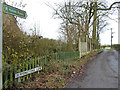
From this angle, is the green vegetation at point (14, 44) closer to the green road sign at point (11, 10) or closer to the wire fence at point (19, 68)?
the wire fence at point (19, 68)

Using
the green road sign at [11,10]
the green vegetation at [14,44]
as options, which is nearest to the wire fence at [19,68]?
the green vegetation at [14,44]

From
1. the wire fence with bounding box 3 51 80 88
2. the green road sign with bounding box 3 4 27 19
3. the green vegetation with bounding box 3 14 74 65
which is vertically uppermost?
the green road sign with bounding box 3 4 27 19

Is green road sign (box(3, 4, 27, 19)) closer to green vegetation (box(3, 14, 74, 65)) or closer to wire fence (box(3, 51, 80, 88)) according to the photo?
green vegetation (box(3, 14, 74, 65))

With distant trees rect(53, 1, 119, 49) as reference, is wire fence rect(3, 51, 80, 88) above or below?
below

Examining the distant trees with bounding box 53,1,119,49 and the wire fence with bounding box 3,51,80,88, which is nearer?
the wire fence with bounding box 3,51,80,88

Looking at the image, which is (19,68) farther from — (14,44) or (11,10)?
(11,10)

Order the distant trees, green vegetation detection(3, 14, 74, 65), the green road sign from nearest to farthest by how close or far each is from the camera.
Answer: the green road sign < green vegetation detection(3, 14, 74, 65) < the distant trees

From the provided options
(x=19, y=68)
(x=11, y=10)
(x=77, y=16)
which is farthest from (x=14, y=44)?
(x=77, y=16)

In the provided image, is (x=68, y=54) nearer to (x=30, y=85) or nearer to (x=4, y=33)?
(x=30, y=85)

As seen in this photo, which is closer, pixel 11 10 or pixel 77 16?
pixel 11 10

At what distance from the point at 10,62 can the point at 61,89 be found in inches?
75.7

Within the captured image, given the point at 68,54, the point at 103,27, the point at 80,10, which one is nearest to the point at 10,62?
the point at 68,54

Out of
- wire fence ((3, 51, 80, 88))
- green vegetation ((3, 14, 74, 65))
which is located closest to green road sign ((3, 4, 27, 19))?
green vegetation ((3, 14, 74, 65))

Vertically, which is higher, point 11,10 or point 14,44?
point 11,10
